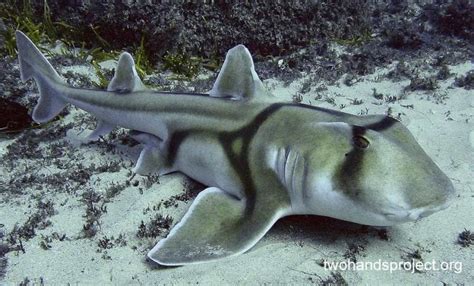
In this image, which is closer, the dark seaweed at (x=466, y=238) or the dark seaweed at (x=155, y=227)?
the dark seaweed at (x=466, y=238)

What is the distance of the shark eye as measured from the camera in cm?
318

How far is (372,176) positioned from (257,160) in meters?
1.10

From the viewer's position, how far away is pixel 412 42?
315 inches

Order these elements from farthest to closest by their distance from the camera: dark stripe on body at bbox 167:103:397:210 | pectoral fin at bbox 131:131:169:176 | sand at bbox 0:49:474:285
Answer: pectoral fin at bbox 131:131:169:176 → dark stripe on body at bbox 167:103:397:210 → sand at bbox 0:49:474:285

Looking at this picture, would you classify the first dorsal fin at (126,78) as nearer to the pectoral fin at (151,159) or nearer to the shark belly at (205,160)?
the pectoral fin at (151,159)

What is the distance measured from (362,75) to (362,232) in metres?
4.07

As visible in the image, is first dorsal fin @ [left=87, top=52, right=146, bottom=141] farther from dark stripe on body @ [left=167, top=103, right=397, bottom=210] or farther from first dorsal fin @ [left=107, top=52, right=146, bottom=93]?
dark stripe on body @ [left=167, top=103, right=397, bottom=210]

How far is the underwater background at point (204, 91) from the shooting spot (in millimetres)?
3516

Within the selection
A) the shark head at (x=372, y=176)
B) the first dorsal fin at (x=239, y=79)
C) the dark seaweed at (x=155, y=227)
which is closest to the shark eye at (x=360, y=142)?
the shark head at (x=372, y=176)

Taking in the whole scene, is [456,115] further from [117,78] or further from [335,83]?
[117,78]

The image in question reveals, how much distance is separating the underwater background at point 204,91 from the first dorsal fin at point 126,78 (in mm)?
883

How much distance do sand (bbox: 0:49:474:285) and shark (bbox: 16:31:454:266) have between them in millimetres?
210

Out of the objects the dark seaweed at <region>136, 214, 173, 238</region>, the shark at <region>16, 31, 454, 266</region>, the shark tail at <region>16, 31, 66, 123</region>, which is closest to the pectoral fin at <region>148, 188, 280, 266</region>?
the shark at <region>16, 31, 454, 266</region>

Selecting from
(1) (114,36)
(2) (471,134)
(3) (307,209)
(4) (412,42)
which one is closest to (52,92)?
(1) (114,36)
